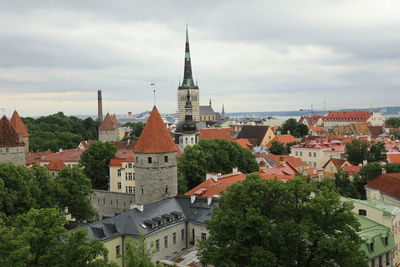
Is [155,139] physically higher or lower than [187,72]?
lower

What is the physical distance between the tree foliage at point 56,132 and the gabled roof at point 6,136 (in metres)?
44.8

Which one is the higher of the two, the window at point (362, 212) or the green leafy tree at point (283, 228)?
the green leafy tree at point (283, 228)

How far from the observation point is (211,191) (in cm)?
3978

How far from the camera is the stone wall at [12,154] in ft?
166

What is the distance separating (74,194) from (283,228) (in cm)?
2312

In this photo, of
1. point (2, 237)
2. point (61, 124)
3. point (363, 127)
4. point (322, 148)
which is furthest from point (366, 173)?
point (61, 124)

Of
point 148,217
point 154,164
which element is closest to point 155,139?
point 154,164

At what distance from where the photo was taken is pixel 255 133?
11462 cm

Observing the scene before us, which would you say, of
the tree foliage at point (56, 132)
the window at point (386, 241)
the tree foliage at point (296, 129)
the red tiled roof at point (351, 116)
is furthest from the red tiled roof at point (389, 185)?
the red tiled roof at point (351, 116)

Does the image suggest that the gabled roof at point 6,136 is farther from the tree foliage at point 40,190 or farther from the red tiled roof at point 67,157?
the red tiled roof at point 67,157

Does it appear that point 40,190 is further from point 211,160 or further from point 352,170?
point 352,170

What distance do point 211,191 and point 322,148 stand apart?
42092 millimetres

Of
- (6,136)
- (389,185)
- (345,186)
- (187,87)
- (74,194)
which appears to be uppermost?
(187,87)

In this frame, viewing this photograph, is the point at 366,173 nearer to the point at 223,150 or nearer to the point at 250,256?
the point at 223,150
